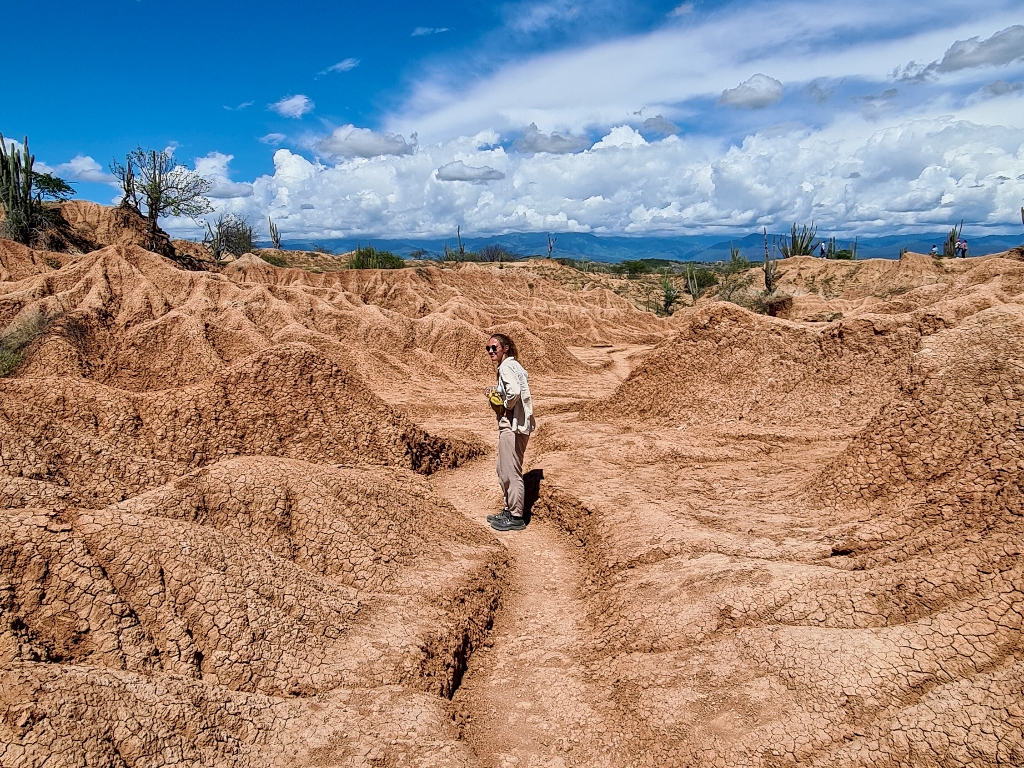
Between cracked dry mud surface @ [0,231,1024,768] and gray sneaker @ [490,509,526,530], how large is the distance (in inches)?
5.1

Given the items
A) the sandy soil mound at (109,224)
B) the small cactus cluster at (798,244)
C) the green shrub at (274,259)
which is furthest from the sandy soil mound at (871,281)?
the green shrub at (274,259)

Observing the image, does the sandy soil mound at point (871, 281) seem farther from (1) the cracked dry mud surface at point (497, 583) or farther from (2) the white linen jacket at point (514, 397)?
(2) the white linen jacket at point (514, 397)

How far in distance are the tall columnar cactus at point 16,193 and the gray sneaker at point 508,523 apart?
26.9 meters

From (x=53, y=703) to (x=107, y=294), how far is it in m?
15.6

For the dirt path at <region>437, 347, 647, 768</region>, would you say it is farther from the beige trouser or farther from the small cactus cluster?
the small cactus cluster

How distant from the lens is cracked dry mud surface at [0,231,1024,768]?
2.83m

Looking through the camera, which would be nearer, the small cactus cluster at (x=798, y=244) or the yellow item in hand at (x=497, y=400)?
the yellow item in hand at (x=497, y=400)

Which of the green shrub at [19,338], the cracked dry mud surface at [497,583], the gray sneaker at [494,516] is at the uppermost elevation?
the green shrub at [19,338]

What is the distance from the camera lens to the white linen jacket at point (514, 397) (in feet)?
19.0

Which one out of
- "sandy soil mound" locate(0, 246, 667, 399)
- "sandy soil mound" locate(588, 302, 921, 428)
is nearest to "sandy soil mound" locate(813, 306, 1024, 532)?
"sandy soil mound" locate(588, 302, 921, 428)

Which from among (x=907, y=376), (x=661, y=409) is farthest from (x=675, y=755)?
(x=661, y=409)

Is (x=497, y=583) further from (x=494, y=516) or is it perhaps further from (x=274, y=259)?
(x=274, y=259)

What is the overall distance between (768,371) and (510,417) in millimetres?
5985

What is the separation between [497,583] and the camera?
503cm
